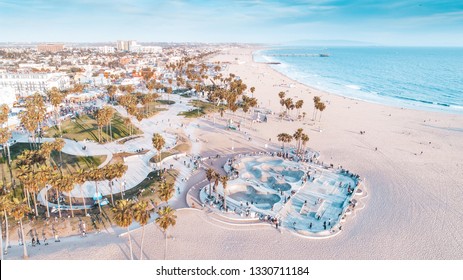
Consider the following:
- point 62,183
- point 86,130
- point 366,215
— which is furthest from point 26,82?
point 366,215

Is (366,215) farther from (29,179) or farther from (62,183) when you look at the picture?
(29,179)

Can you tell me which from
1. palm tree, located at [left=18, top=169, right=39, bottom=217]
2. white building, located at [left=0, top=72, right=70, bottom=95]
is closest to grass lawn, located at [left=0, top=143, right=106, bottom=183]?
palm tree, located at [left=18, top=169, right=39, bottom=217]

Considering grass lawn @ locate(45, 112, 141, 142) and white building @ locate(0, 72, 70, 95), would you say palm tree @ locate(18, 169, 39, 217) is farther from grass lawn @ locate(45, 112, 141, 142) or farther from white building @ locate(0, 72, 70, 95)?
white building @ locate(0, 72, 70, 95)

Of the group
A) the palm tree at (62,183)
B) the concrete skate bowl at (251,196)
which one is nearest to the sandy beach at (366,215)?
the palm tree at (62,183)

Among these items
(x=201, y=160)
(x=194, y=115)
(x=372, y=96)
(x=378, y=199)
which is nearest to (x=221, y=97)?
(x=194, y=115)

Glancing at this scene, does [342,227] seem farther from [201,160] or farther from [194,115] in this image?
[194,115]

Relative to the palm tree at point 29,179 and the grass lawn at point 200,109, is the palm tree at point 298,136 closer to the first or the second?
the grass lawn at point 200,109
